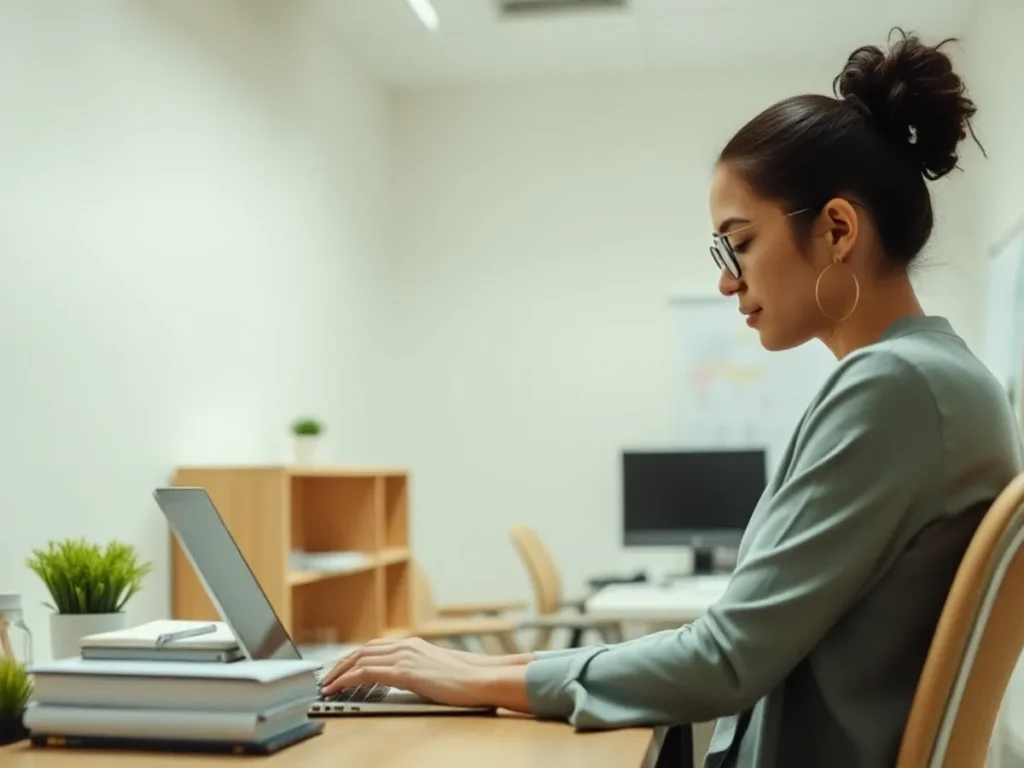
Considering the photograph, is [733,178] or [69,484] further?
[69,484]

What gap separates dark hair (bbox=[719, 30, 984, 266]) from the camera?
4.23 feet

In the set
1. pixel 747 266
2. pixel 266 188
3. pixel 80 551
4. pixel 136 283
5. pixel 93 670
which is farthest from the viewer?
pixel 266 188

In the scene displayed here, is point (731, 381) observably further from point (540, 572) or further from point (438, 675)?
point (438, 675)

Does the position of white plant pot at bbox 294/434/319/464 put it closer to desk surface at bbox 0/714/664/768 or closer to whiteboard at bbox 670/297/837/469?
whiteboard at bbox 670/297/837/469

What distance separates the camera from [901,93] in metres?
1.32

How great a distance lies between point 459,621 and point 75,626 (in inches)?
96.7

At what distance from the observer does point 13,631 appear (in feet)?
5.52

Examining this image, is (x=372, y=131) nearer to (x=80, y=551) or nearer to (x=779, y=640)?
(x=80, y=551)

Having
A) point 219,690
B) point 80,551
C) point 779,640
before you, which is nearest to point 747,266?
point 779,640

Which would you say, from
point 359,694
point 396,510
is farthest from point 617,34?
point 359,694

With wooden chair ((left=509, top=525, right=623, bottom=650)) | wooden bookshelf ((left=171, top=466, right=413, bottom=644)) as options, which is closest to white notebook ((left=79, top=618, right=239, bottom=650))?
wooden bookshelf ((left=171, top=466, right=413, bottom=644))

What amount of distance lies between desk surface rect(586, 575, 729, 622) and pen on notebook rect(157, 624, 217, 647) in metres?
2.12

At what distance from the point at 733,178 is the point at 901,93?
8.2 inches

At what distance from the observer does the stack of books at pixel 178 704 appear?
1188mm
